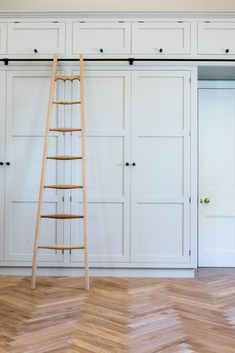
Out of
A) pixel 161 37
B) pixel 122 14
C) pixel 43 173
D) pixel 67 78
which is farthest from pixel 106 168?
pixel 122 14

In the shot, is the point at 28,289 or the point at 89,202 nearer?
the point at 28,289

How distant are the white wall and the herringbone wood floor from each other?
280cm

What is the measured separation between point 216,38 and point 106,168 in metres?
Result: 1.63

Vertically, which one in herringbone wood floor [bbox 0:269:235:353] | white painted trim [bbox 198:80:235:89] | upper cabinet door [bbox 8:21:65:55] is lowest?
herringbone wood floor [bbox 0:269:235:353]

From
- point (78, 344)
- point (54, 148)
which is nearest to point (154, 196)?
point (54, 148)

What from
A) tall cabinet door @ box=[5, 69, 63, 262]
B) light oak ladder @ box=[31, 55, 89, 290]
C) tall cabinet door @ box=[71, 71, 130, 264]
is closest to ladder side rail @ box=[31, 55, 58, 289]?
light oak ladder @ box=[31, 55, 89, 290]

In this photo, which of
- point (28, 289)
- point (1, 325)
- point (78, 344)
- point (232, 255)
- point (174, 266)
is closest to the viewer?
point (78, 344)

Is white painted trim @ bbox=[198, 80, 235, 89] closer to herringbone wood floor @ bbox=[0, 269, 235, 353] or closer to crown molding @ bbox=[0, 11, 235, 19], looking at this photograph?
crown molding @ bbox=[0, 11, 235, 19]

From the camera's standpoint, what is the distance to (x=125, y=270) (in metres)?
3.31

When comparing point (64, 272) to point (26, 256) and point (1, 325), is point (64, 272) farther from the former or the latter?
point (1, 325)

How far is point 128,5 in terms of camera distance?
3.66 metres

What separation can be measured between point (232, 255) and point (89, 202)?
5.59ft

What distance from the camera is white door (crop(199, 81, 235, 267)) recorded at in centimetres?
377

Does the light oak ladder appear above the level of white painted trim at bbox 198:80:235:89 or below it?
below
